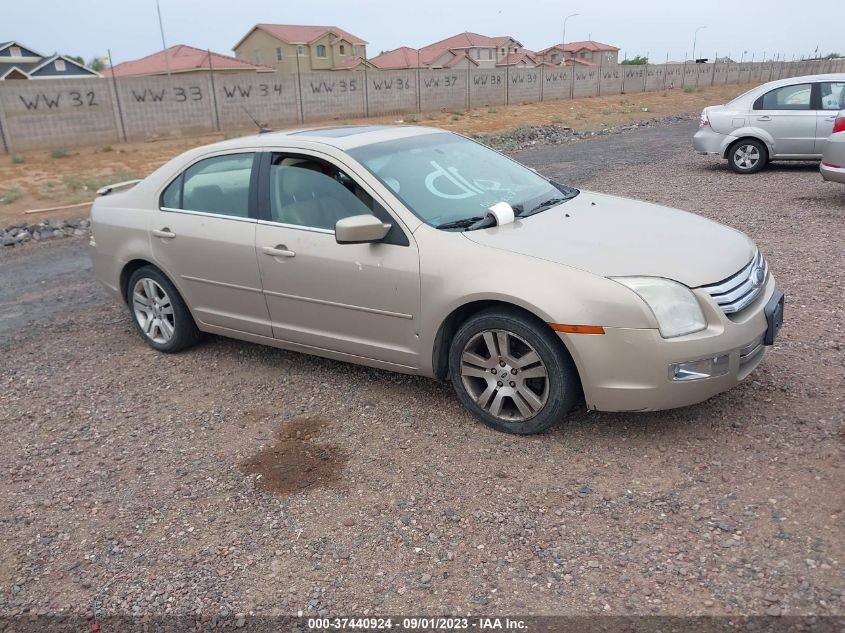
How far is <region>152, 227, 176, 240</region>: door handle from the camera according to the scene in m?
5.20

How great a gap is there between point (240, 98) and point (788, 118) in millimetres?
24000

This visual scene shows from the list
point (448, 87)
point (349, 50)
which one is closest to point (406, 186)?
point (448, 87)

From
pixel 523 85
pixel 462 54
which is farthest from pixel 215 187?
pixel 462 54

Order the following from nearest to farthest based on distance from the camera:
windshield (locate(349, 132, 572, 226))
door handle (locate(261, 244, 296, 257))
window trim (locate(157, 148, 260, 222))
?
1. windshield (locate(349, 132, 572, 226))
2. door handle (locate(261, 244, 296, 257))
3. window trim (locate(157, 148, 260, 222))

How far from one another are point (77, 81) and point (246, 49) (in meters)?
54.8

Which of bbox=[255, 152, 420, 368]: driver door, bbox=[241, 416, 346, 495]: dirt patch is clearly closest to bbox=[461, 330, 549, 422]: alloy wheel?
bbox=[255, 152, 420, 368]: driver door

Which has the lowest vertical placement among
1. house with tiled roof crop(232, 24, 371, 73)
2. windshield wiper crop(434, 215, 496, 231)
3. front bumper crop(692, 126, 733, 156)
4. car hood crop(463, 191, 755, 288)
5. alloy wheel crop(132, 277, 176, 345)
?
alloy wheel crop(132, 277, 176, 345)

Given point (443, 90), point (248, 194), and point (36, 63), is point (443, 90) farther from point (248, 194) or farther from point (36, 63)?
point (36, 63)

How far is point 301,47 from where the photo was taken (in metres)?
70.8

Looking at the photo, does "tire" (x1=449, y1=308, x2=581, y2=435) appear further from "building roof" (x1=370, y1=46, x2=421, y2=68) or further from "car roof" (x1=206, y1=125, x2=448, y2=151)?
"building roof" (x1=370, y1=46, x2=421, y2=68)

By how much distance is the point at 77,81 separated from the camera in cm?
2556

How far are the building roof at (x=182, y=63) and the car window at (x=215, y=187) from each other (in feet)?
178

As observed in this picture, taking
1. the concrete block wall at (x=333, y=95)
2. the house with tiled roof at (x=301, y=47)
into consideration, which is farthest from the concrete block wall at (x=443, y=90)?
the house with tiled roof at (x=301, y=47)

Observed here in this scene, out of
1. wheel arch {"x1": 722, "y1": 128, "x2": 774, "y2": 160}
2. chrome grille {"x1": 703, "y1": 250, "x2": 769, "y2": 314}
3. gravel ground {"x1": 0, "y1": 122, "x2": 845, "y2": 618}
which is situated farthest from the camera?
wheel arch {"x1": 722, "y1": 128, "x2": 774, "y2": 160}
